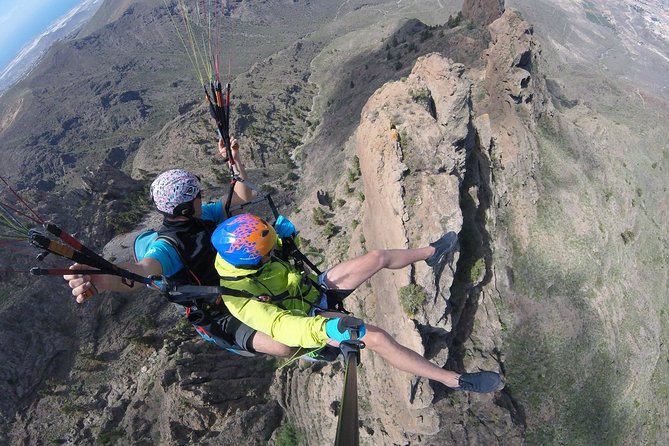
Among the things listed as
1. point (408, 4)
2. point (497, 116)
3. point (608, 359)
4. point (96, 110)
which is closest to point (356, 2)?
point (408, 4)

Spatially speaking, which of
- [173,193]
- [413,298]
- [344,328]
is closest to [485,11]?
[413,298]

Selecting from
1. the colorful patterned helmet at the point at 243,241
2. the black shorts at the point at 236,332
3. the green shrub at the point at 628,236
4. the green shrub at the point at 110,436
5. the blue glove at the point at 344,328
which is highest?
the colorful patterned helmet at the point at 243,241

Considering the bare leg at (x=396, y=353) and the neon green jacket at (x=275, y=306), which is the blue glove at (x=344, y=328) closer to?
the neon green jacket at (x=275, y=306)

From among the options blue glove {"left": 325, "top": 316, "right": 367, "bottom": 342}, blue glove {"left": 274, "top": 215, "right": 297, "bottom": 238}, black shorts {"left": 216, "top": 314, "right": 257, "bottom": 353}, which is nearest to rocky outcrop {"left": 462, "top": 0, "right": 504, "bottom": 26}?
blue glove {"left": 274, "top": 215, "right": 297, "bottom": 238}

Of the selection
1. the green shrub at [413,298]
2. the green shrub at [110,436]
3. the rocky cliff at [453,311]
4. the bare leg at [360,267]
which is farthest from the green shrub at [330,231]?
the bare leg at [360,267]

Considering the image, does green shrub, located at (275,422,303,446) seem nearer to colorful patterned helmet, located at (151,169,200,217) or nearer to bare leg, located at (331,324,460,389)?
bare leg, located at (331,324,460,389)

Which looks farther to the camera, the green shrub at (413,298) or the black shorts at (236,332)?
the green shrub at (413,298)

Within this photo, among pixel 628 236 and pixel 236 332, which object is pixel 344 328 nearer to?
pixel 236 332

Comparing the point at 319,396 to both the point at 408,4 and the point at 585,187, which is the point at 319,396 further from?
the point at 408,4
